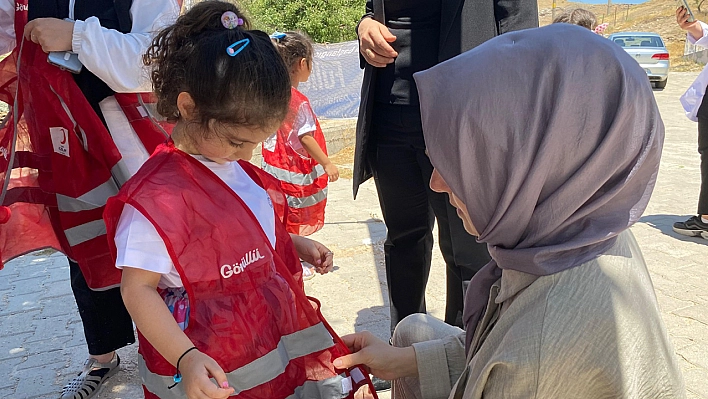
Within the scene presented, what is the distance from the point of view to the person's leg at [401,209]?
8.55 ft

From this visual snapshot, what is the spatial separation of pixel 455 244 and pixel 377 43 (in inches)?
31.4

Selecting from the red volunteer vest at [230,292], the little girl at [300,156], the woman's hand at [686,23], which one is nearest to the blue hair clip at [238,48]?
the red volunteer vest at [230,292]

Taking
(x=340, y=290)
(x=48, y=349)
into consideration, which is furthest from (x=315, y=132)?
(x=48, y=349)

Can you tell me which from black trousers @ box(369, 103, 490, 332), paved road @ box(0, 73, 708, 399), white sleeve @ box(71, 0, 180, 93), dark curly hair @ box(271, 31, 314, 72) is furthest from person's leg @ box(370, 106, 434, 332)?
dark curly hair @ box(271, 31, 314, 72)

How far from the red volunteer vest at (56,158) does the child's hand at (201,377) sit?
2.77 ft

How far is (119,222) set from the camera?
1.68 meters

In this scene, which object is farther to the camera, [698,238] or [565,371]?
[698,238]

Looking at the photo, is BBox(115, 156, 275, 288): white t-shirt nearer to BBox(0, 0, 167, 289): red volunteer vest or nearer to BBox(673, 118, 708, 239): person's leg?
BBox(0, 0, 167, 289): red volunteer vest

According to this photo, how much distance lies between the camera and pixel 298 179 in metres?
4.23

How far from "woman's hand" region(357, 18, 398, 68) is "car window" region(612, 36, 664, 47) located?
16679 millimetres

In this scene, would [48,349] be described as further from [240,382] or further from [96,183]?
[240,382]

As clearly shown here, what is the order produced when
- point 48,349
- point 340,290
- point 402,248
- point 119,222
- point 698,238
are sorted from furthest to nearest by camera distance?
point 698,238 < point 340,290 < point 48,349 < point 402,248 < point 119,222

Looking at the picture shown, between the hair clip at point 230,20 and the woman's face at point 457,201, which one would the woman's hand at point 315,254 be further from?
the hair clip at point 230,20

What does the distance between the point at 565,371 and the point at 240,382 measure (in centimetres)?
82
